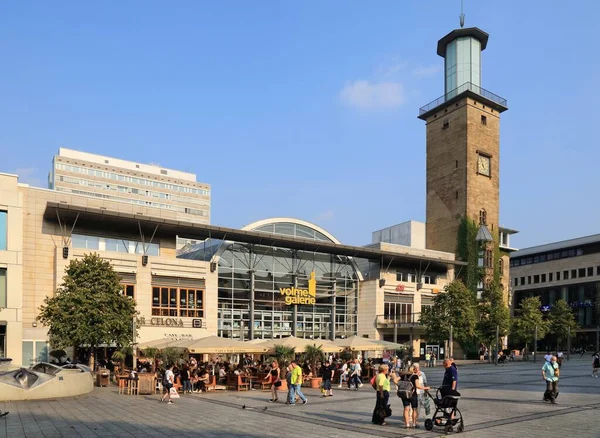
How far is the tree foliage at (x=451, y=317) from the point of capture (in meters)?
49.7

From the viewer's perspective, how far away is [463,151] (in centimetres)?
6431

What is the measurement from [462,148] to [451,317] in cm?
2268

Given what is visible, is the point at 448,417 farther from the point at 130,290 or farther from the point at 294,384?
the point at 130,290

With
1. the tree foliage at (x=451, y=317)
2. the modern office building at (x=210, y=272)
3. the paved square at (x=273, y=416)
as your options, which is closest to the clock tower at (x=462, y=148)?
the modern office building at (x=210, y=272)

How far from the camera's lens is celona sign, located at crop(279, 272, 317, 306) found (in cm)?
4994

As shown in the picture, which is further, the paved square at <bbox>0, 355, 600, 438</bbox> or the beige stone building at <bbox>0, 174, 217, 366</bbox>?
the beige stone building at <bbox>0, 174, 217, 366</bbox>

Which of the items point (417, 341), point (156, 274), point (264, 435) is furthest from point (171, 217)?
point (264, 435)

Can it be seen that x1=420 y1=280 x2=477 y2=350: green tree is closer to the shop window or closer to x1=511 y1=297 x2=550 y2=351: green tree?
x1=511 y1=297 x2=550 y2=351: green tree

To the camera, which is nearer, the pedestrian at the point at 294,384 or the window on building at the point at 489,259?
the pedestrian at the point at 294,384

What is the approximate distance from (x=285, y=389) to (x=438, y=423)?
45.2 feet

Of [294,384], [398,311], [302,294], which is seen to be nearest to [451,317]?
[398,311]

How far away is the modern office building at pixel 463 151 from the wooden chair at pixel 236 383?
143 ft

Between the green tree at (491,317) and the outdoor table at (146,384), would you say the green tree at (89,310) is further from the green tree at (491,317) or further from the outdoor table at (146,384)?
the green tree at (491,317)

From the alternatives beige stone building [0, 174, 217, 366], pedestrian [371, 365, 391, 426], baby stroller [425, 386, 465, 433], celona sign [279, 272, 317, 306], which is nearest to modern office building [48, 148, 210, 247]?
celona sign [279, 272, 317, 306]
